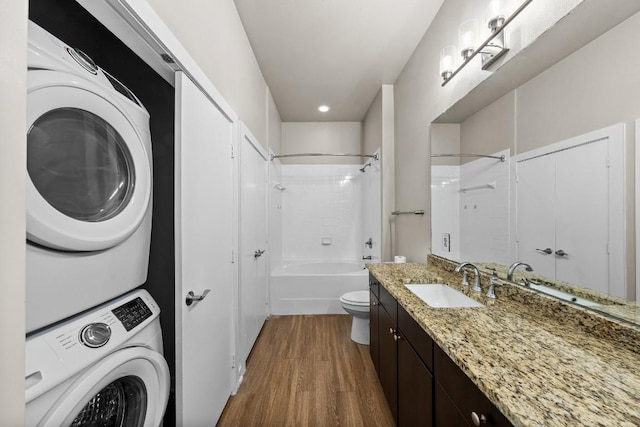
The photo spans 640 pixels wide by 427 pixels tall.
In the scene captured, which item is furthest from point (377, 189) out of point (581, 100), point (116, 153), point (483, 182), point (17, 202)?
point (17, 202)

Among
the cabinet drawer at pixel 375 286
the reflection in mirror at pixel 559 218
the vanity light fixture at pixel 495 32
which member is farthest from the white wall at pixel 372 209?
the vanity light fixture at pixel 495 32

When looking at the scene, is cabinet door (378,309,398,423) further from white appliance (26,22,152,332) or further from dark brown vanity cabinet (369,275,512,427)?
white appliance (26,22,152,332)

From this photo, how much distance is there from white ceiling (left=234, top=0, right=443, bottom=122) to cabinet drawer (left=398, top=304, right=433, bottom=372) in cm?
206

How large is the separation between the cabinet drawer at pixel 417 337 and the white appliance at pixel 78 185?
47.7 inches

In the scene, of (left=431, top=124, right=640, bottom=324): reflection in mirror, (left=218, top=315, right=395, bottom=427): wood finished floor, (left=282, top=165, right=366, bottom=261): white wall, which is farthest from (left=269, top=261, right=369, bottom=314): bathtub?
(left=431, top=124, right=640, bottom=324): reflection in mirror

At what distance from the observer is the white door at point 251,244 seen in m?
2.04

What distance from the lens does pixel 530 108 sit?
1170mm

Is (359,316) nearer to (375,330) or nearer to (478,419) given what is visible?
(375,330)

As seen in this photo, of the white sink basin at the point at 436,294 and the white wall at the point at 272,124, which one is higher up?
the white wall at the point at 272,124

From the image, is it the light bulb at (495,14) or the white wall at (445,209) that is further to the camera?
the white wall at (445,209)

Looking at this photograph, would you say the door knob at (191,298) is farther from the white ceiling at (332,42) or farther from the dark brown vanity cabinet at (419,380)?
the white ceiling at (332,42)

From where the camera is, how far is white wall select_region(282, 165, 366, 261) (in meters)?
4.21

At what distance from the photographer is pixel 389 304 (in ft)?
5.25

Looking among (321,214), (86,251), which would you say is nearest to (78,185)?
(86,251)
